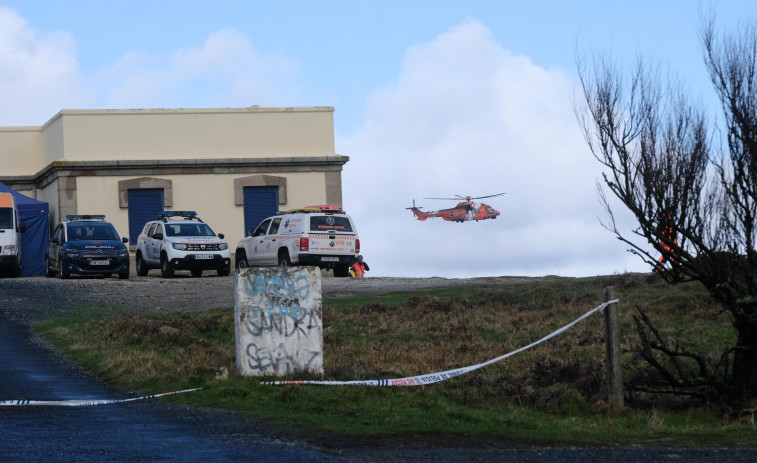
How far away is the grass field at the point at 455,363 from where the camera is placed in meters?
10.8

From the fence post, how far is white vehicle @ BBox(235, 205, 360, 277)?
2148cm

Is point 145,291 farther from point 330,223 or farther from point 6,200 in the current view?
point 6,200

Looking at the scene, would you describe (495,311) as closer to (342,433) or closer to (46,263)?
(342,433)

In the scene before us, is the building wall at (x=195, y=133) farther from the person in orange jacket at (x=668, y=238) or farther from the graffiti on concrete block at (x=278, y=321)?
the person in orange jacket at (x=668, y=238)

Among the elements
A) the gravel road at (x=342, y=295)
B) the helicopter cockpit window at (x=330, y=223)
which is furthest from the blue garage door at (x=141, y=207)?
the helicopter cockpit window at (x=330, y=223)

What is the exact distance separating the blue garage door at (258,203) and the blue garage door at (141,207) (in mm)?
3077

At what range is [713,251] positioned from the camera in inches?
452

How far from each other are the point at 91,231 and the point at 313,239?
22.4 ft

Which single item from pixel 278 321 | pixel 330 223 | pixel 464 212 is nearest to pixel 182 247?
pixel 330 223

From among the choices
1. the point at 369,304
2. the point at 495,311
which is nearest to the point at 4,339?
the point at 369,304

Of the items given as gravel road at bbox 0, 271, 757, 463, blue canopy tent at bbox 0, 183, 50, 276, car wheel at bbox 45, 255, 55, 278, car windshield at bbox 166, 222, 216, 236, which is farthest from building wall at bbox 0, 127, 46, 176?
car windshield at bbox 166, 222, 216, 236

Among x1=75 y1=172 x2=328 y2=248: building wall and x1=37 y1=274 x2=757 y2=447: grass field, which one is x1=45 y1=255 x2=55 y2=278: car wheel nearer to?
x1=75 y1=172 x2=328 y2=248: building wall

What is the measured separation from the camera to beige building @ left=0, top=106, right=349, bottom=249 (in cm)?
4106

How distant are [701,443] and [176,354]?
8.76 m
